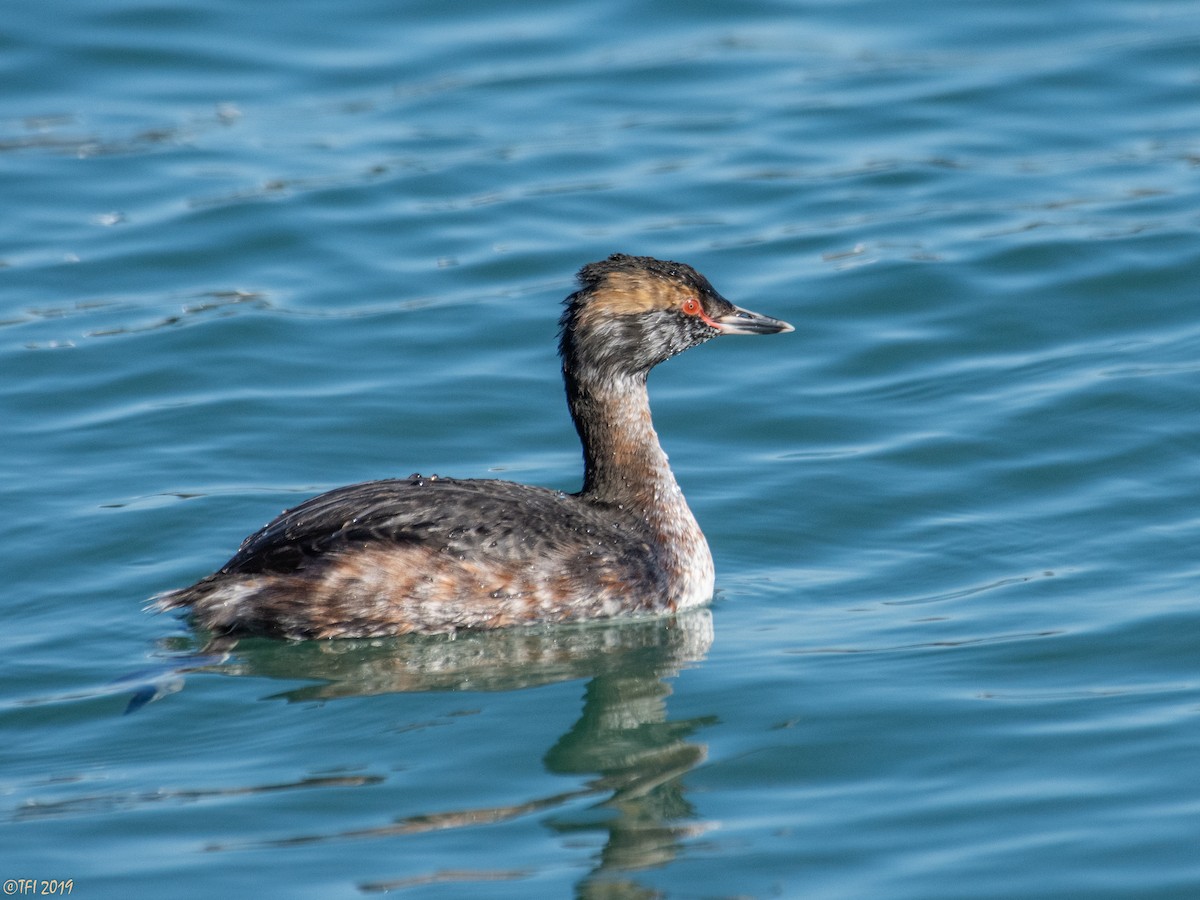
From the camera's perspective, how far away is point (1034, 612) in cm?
822

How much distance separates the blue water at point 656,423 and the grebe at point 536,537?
0.51 ft

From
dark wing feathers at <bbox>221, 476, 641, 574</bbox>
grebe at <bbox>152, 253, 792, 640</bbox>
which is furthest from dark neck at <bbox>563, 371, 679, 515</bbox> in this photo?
dark wing feathers at <bbox>221, 476, 641, 574</bbox>

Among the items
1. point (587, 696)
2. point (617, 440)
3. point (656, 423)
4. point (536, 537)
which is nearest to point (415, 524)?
point (536, 537)

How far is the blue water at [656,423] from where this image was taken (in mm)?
6512

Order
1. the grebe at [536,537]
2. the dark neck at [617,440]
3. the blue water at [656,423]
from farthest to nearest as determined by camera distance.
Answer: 1. the dark neck at [617,440]
2. the grebe at [536,537]
3. the blue water at [656,423]

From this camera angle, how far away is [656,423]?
34.9 ft

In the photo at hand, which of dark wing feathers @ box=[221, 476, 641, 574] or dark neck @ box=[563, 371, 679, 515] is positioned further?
dark neck @ box=[563, 371, 679, 515]

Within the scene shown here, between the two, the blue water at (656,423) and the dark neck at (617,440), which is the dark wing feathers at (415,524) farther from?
the dark neck at (617,440)

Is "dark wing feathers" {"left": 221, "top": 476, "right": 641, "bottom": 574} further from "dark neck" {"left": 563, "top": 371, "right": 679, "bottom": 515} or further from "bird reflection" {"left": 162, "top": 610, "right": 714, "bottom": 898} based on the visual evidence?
"dark neck" {"left": 563, "top": 371, "right": 679, "bottom": 515}

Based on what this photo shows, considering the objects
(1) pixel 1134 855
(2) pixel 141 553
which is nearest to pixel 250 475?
(2) pixel 141 553

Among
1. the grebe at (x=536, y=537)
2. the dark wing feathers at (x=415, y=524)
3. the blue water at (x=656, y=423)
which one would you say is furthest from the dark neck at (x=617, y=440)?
the blue water at (x=656, y=423)

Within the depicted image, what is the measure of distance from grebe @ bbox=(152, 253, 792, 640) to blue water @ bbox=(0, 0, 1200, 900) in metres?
0.16

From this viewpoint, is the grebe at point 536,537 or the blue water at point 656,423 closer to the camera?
the blue water at point 656,423

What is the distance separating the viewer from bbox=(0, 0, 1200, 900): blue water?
21.4 ft
